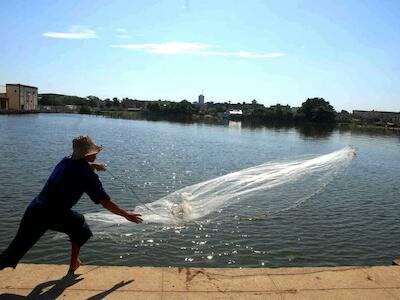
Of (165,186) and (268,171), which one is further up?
(268,171)

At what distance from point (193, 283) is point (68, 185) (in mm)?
2179

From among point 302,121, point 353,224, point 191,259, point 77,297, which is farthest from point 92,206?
point 302,121

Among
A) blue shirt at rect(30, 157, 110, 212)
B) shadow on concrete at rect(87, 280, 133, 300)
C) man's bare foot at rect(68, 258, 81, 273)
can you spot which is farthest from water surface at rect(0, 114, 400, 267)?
blue shirt at rect(30, 157, 110, 212)

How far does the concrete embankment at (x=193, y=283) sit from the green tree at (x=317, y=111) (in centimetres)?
15679

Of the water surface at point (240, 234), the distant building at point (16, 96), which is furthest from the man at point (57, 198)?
the distant building at point (16, 96)

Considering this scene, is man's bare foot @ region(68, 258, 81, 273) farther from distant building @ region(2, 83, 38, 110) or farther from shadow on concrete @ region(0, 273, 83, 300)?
distant building @ region(2, 83, 38, 110)

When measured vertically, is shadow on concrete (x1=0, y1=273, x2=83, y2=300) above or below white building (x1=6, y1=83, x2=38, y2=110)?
below

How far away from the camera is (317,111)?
158 meters

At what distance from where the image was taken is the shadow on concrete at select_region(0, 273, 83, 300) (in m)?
5.56

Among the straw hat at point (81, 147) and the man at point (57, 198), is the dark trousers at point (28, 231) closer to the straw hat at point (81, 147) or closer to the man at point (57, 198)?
the man at point (57, 198)

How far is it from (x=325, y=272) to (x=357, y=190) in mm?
16094

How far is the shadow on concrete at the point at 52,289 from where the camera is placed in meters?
5.56

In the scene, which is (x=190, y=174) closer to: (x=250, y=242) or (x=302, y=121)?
(x=250, y=242)

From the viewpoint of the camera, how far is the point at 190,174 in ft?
86.8
